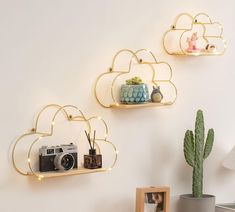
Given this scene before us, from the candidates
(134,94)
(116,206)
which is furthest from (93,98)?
(116,206)

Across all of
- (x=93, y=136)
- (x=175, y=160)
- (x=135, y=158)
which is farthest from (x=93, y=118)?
(x=175, y=160)

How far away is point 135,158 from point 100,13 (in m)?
0.53

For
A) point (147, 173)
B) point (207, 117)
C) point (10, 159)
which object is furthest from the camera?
point (207, 117)

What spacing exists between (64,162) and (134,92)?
13.7 inches

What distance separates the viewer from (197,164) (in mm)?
2174

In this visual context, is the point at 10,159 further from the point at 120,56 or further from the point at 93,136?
the point at 120,56

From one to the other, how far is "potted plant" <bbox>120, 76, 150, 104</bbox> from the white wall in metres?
0.08

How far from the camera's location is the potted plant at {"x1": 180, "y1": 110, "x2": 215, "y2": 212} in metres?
2.16

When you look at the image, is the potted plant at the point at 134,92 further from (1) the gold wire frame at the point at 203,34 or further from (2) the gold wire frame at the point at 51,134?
(1) the gold wire frame at the point at 203,34

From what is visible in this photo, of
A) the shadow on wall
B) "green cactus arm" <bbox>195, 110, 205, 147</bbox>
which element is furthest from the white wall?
"green cactus arm" <bbox>195, 110, 205, 147</bbox>

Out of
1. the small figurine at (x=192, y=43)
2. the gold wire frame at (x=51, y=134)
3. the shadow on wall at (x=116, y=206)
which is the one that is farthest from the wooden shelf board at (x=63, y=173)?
the small figurine at (x=192, y=43)

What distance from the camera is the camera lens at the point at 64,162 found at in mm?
1888

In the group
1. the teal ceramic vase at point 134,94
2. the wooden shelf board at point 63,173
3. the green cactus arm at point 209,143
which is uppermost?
the teal ceramic vase at point 134,94

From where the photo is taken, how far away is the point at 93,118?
204 centimetres
